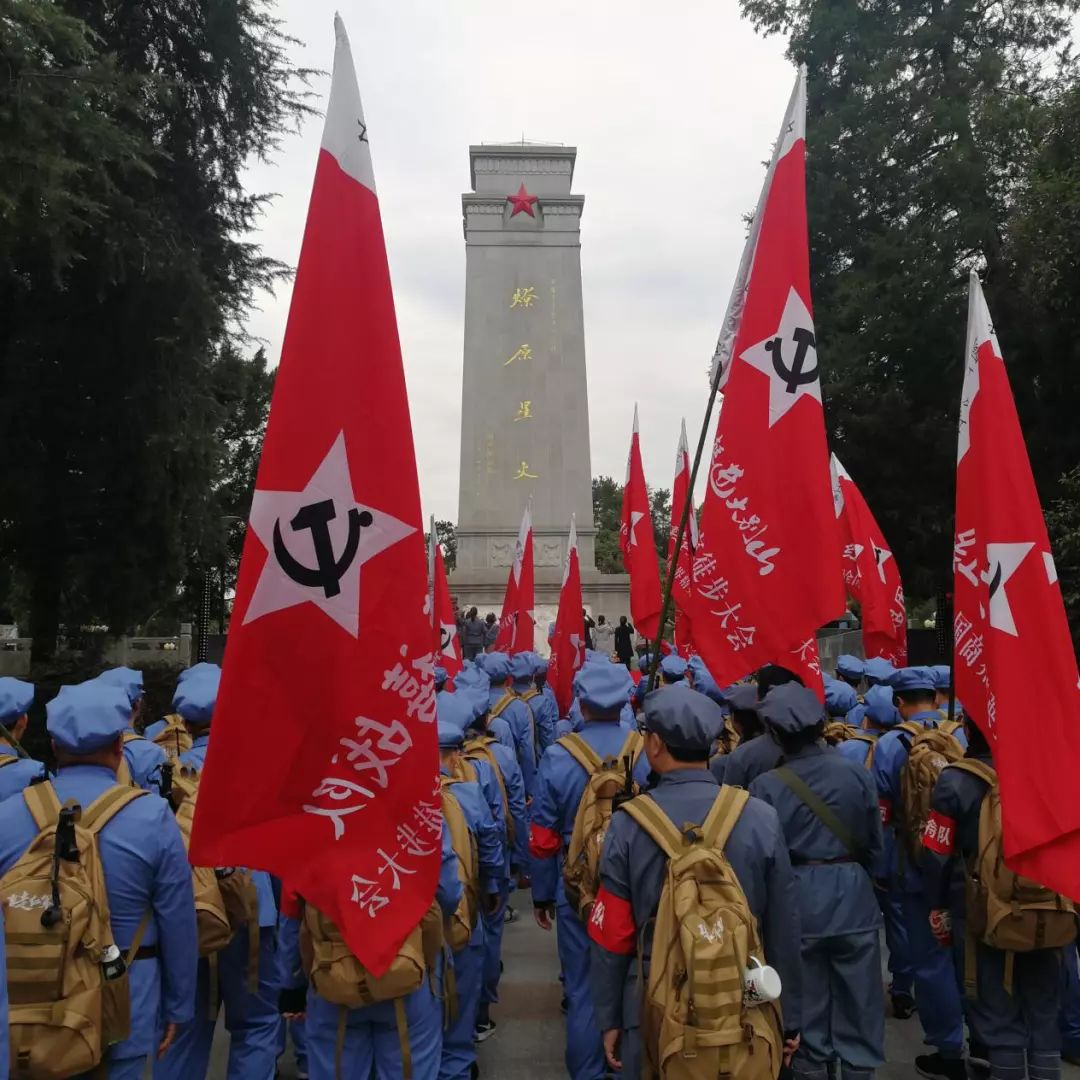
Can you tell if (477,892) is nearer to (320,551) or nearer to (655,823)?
(655,823)

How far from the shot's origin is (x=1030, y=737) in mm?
3336

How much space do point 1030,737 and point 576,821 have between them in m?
1.61

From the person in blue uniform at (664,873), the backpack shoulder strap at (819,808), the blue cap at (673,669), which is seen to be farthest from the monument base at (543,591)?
the person in blue uniform at (664,873)

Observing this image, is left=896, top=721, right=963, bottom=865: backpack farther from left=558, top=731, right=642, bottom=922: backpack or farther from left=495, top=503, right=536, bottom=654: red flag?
left=495, top=503, right=536, bottom=654: red flag

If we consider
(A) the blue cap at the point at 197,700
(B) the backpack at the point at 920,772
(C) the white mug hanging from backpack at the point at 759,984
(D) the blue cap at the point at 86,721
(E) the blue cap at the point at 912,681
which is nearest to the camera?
(C) the white mug hanging from backpack at the point at 759,984

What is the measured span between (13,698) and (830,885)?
10.9 feet

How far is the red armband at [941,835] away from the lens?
3.80 m

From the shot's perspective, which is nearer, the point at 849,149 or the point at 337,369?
the point at 337,369

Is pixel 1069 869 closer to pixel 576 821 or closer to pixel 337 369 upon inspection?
pixel 576 821

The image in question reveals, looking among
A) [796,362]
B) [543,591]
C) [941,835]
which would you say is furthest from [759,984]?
[543,591]

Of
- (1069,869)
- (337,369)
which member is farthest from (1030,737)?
(337,369)

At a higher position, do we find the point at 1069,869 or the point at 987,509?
the point at 987,509

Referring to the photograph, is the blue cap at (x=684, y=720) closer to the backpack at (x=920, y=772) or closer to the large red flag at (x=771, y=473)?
the large red flag at (x=771, y=473)

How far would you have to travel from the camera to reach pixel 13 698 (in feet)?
14.0
